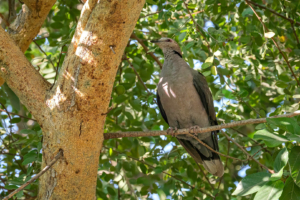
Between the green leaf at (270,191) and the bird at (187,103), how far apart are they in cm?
192

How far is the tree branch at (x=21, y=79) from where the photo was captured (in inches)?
91.5

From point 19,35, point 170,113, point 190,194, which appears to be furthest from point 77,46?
point 190,194

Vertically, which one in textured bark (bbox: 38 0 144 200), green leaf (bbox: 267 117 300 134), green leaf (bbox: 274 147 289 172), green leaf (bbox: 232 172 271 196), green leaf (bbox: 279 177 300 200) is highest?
textured bark (bbox: 38 0 144 200)

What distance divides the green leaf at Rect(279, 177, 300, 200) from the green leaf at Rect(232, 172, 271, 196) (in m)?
0.13

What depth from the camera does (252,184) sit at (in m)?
1.79

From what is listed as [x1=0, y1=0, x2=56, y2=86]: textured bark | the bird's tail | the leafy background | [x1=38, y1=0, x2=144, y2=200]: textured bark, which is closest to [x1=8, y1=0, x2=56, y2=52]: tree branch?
[x1=0, y1=0, x2=56, y2=86]: textured bark

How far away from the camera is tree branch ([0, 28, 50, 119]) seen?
2.32m

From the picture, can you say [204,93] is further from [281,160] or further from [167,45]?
[281,160]

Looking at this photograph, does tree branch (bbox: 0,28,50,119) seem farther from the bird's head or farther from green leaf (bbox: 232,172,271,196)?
the bird's head

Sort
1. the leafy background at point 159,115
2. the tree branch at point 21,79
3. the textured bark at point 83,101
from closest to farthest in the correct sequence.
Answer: the textured bark at point 83,101 < the tree branch at point 21,79 < the leafy background at point 159,115

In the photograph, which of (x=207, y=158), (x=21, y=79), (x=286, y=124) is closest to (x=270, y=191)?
(x=286, y=124)

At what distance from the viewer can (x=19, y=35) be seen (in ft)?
9.89

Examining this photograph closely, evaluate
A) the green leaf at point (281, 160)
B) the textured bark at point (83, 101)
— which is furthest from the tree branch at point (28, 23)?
the green leaf at point (281, 160)

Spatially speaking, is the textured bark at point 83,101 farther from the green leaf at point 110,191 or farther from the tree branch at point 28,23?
the green leaf at point 110,191
